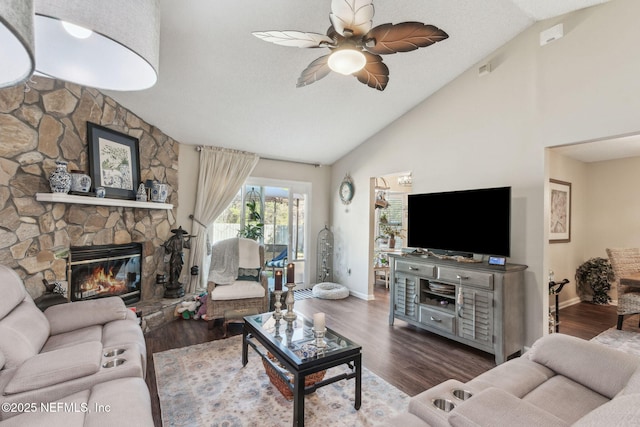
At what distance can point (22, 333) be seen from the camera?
1740 millimetres

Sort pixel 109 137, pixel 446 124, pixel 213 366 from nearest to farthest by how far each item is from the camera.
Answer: pixel 213 366 → pixel 109 137 → pixel 446 124

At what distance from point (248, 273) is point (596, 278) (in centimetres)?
545

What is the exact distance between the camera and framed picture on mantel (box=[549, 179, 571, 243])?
14.5 ft

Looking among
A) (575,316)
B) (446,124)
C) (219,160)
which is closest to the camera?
(446,124)

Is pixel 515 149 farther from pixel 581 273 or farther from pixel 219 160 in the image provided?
pixel 219 160

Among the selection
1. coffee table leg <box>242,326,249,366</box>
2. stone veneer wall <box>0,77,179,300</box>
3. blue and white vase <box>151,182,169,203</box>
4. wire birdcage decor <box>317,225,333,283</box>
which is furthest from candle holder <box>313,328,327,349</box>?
wire birdcage decor <box>317,225,333,283</box>

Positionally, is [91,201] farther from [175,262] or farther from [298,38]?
[298,38]

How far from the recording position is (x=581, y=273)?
4.93m

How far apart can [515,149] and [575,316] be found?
2.92 m

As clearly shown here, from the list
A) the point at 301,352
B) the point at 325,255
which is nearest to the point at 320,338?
the point at 301,352

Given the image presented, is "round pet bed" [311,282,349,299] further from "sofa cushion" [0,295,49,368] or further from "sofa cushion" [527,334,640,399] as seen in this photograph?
"sofa cushion" [0,295,49,368]

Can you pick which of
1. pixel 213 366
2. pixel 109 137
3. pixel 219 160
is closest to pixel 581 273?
pixel 213 366

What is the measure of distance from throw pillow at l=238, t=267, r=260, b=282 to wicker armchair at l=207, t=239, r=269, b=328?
17cm

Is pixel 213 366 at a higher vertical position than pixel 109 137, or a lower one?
lower
